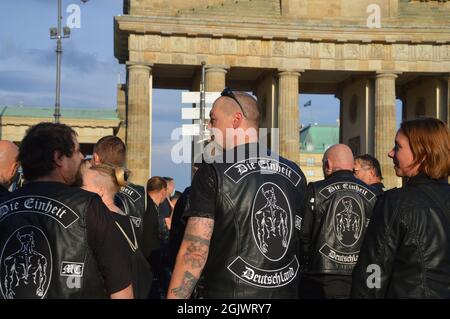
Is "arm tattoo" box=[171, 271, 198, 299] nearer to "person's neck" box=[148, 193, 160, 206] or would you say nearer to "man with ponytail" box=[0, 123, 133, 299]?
"man with ponytail" box=[0, 123, 133, 299]

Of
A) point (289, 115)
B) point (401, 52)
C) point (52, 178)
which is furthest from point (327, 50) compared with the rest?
point (52, 178)

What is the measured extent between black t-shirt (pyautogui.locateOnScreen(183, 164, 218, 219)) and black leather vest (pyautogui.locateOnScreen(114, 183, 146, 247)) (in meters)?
3.15

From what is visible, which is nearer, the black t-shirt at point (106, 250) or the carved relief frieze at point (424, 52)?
the black t-shirt at point (106, 250)

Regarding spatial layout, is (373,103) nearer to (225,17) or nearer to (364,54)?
(364,54)

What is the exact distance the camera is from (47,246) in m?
4.36

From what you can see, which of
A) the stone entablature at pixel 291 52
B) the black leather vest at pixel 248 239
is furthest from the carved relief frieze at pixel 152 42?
the black leather vest at pixel 248 239

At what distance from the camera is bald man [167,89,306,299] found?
15.5 feet

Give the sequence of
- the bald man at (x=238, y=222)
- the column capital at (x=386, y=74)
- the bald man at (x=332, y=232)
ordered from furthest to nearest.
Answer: the column capital at (x=386, y=74), the bald man at (x=332, y=232), the bald man at (x=238, y=222)

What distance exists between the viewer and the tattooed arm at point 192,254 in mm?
4676

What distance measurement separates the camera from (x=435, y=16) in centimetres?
4506

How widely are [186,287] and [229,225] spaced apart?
48cm

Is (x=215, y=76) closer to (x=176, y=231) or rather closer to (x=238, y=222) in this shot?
(x=176, y=231)

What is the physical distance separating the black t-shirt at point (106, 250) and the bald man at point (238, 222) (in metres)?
0.39

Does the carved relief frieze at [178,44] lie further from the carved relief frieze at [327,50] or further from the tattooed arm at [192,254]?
the tattooed arm at [192,254]
